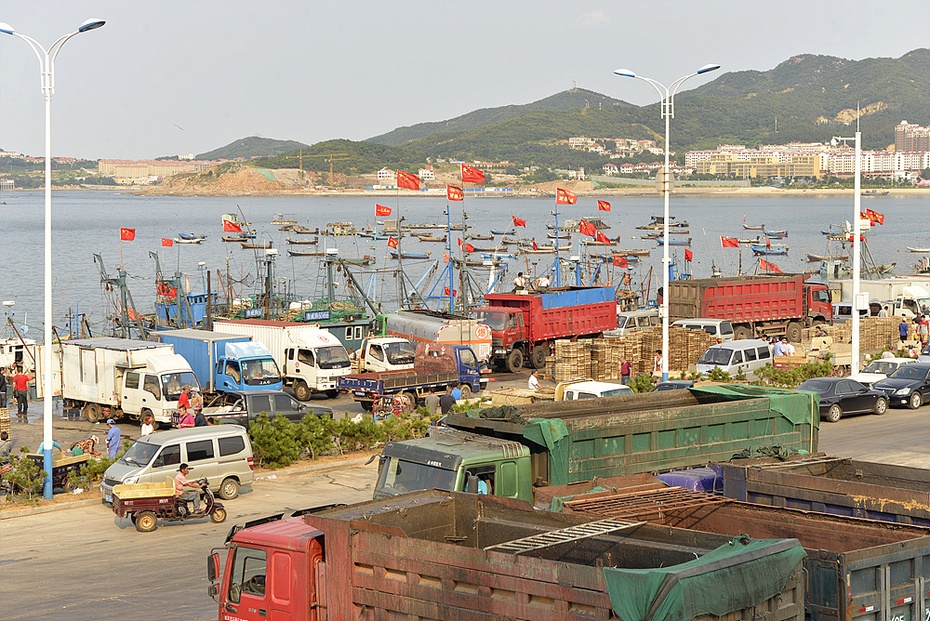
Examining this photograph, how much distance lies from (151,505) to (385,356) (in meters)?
17.4

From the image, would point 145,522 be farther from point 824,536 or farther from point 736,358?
point 736,358

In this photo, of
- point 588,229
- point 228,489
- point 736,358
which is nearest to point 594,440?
point 228,489

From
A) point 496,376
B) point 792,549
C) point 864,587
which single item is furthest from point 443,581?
point 496,376

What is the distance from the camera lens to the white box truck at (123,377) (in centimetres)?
3006

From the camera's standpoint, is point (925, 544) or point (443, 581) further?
point (925, 544)

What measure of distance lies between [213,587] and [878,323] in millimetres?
40002

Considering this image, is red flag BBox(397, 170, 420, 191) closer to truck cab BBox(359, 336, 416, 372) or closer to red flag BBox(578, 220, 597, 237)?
red flag BBox(578, 220, 597, 237)

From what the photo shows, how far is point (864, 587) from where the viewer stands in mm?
9445

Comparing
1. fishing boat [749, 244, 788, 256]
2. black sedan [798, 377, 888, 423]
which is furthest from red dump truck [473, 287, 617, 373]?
fishing boat [749, 244, 788, 256]

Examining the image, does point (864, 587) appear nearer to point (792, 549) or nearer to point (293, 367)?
point (792, 549)

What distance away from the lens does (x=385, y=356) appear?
3672cm

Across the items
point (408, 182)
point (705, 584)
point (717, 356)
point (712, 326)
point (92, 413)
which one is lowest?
point (92, 413)

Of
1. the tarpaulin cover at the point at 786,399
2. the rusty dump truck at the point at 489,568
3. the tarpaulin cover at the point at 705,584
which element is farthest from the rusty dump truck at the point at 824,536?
the tarpaulin cover at the point at 786,399

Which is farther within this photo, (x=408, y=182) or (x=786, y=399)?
(x=408, y=182)
